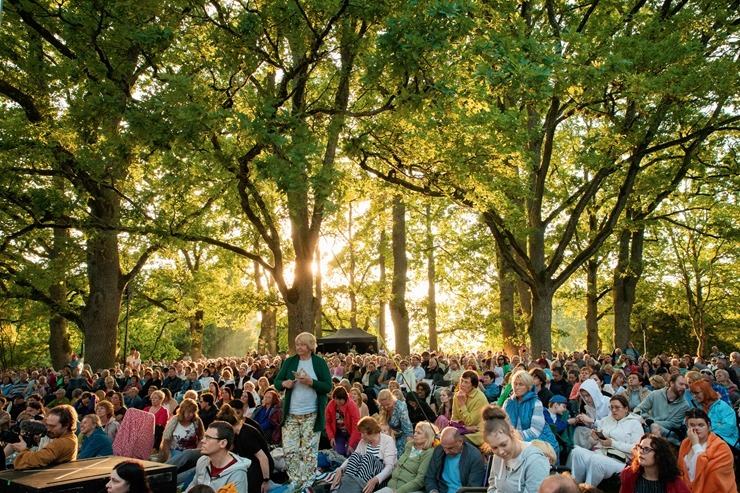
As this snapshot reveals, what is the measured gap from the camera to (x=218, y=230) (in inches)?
872

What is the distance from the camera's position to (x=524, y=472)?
15.9 ft

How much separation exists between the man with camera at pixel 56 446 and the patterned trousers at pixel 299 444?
2467mm

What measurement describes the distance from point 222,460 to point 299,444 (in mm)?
2481

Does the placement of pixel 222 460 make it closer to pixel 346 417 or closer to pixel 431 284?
pixel 346 417

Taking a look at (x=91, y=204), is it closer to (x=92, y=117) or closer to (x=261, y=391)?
(x=92, y=117)

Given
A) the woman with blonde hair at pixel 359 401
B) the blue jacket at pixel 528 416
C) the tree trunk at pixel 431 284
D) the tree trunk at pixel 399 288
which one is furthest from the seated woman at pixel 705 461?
the tree trunk at pixel 431 284

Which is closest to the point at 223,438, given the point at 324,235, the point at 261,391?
the point at 261,391

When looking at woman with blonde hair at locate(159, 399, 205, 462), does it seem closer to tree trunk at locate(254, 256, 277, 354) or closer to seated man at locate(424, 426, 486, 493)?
seated man at locate(424, 426, 486, 493)

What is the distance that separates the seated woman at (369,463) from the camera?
7.98 meters

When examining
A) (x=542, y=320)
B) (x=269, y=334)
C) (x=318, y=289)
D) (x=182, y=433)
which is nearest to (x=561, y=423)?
(x=182, y=433)

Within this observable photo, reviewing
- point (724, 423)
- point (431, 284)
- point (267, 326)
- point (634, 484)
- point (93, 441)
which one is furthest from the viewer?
point (267, 326)

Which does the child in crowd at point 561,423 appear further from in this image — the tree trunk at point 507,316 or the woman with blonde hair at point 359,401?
the tree trunk at point 507,316

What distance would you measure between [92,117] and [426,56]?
Answer: 6.19m

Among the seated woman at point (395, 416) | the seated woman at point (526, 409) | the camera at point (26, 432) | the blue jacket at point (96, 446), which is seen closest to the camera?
the seated woman at point (526, 409)
